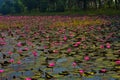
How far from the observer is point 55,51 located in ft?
40.5

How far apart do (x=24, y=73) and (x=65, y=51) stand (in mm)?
3480

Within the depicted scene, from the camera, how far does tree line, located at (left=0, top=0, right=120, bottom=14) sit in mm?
68081

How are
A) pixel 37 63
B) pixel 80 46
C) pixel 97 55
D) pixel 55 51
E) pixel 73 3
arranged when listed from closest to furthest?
pixel 37 63
pixel 97 55
pixel 55 51
pixel 80 46
pixel 73 3

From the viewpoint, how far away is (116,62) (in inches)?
379

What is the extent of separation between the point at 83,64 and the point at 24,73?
202cm

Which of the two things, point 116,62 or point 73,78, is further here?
point 116,62

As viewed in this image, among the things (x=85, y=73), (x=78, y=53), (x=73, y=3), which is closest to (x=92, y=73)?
(x=85, y=73)

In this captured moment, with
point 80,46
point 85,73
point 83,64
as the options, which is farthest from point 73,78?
point 80,46

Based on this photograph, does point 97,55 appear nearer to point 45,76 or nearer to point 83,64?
point 83,64

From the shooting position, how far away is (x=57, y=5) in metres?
73.6

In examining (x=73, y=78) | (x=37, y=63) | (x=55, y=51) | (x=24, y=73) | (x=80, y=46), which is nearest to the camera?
(x=73, y=78)

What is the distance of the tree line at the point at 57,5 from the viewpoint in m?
68.1

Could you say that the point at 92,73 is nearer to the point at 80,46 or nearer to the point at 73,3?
the point at 80,46

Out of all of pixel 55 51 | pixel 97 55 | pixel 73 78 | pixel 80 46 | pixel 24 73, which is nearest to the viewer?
pixel 73 78
